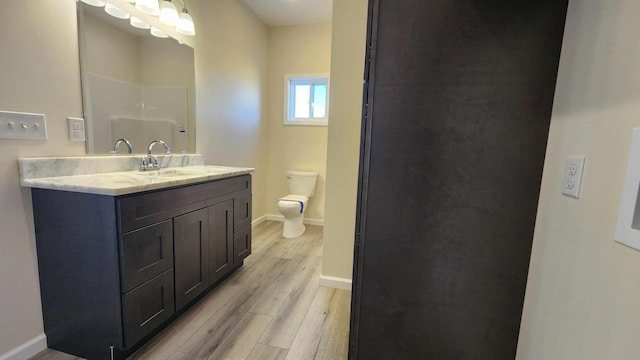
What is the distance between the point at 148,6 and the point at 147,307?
1.85 m

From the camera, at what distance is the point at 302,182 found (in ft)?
11.9

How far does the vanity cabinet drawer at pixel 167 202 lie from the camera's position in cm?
127

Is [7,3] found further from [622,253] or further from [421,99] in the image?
[622,253]

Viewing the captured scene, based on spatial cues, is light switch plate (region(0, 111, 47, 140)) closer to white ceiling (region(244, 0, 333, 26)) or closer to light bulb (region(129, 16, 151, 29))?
light bulb (region(129, 16, 151, 29))

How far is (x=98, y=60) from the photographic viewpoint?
1624 mm

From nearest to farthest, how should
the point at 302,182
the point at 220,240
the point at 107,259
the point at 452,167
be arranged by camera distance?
the point at 452,167, the point at 107,259, the point at 220,240, the point at 302,182

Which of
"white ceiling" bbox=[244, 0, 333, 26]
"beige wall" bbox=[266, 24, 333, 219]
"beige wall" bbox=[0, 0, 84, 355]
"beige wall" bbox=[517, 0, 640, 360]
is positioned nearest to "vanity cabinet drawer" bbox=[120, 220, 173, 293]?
"beige wall" bbox=[0, 0, 84, 355]

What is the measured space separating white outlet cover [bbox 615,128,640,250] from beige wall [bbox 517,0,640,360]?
0.02 metres

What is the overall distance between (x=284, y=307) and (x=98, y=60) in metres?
1.93

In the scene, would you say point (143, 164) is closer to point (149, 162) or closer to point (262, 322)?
point (149, 162)

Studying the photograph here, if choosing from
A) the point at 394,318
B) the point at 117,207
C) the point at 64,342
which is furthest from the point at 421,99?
the point at 64,342

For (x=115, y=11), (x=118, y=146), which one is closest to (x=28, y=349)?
(x=118, y=146)

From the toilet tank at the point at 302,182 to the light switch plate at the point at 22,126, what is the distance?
8.19 feet

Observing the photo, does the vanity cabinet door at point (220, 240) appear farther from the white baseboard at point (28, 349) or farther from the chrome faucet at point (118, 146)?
the white baseboard at point (28, 349)
